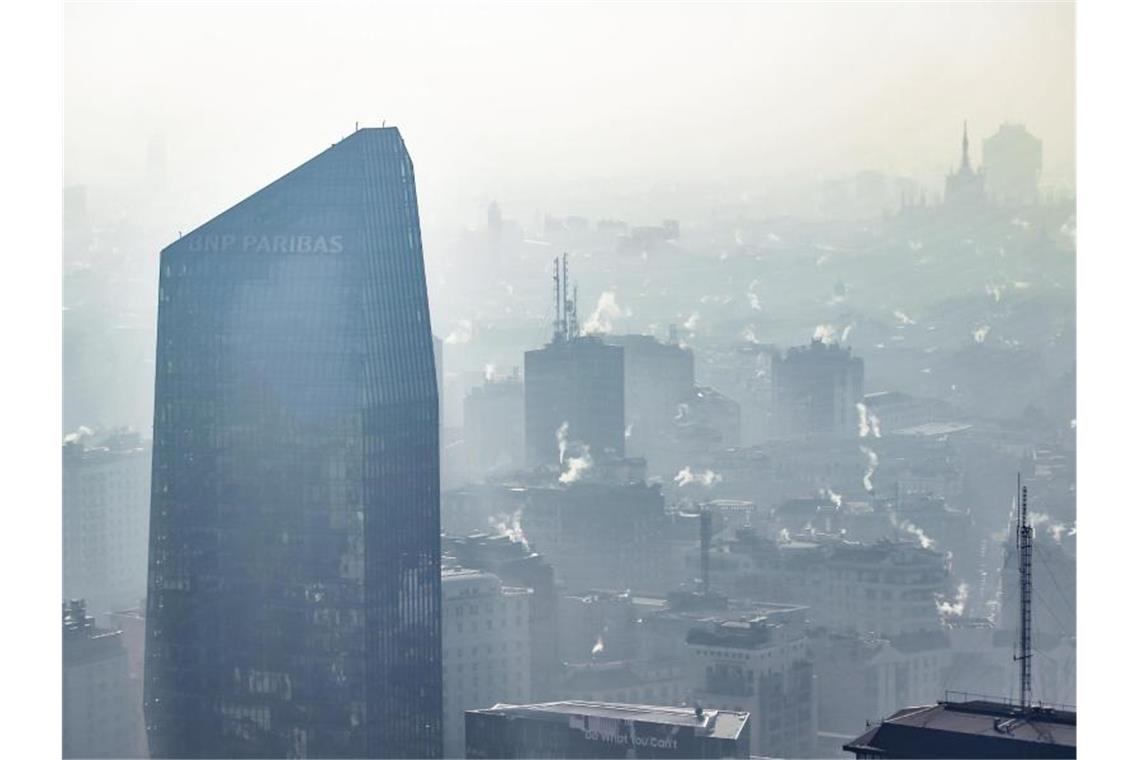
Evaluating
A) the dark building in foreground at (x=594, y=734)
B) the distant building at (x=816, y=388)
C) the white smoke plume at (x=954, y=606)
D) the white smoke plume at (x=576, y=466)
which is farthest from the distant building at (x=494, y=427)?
the dark building in foreground at (x=594, y=734)

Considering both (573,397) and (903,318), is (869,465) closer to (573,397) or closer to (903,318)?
(903,318)

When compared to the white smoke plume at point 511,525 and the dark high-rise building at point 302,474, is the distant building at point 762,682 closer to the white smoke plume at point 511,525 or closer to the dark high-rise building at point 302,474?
the dark high-rise building at point 302,474

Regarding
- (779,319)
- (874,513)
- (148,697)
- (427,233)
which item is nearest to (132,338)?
(427,233)

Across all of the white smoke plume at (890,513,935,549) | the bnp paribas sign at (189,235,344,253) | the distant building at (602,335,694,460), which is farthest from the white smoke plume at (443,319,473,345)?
the bnp paribas sign at (189,235,344,253)

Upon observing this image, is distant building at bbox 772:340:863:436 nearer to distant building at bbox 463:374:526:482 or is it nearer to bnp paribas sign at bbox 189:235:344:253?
distant building at bbox 463:374:526:482

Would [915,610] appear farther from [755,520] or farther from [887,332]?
[887,332]

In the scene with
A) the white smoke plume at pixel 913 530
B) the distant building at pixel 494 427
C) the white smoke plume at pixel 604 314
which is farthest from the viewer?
the white smoke plume at pixel 604 314
